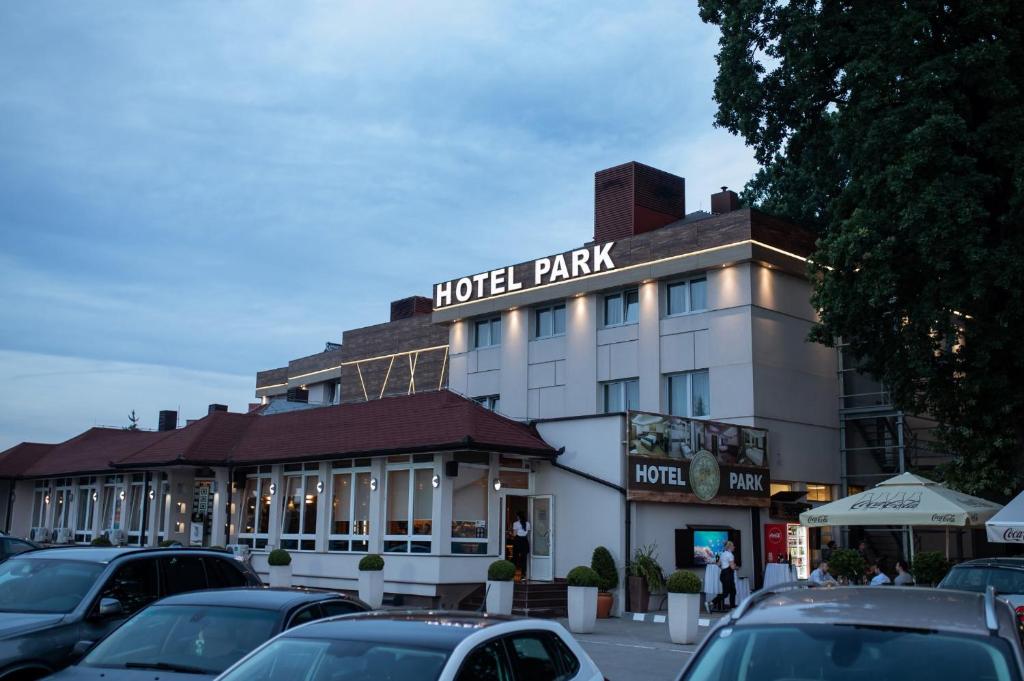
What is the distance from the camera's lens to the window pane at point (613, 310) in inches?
1280

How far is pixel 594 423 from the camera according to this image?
25406mm

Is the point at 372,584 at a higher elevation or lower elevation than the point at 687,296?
lower

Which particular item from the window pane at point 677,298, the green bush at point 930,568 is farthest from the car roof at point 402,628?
the window pane at point 677,298

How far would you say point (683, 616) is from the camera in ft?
59.5

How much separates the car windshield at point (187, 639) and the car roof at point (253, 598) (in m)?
0.05

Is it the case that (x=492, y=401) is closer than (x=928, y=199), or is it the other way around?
(x=928, y=199)

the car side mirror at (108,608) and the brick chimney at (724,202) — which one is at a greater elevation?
the brick chimney at (724,202)

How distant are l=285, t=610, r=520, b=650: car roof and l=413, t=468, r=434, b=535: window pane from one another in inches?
747

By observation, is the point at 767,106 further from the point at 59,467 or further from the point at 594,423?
the point at 59,467

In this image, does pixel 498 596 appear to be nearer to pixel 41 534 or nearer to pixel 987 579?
pixel 987 579

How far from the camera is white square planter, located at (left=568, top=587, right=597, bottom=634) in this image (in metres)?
20.2

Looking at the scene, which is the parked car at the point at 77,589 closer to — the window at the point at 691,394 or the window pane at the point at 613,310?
the window at the point at 691,394

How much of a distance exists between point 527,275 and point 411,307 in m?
15.4

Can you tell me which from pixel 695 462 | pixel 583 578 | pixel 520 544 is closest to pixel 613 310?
pixel 695 462
